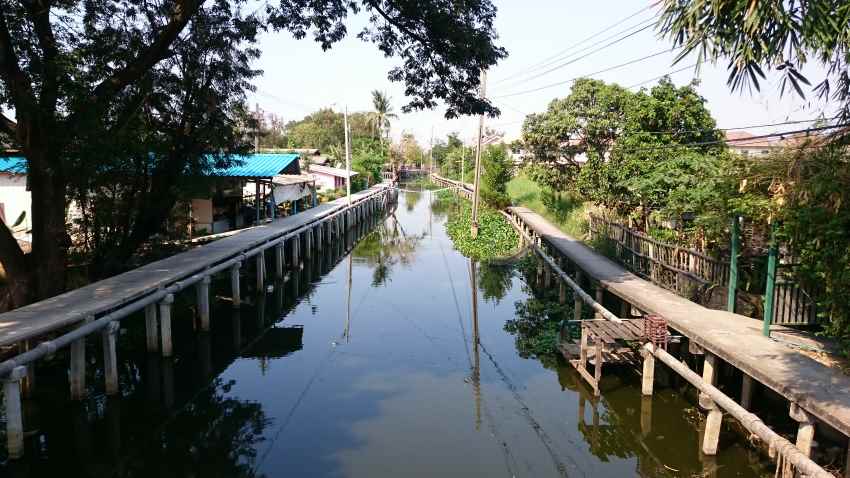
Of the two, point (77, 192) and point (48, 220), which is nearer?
point (48, 220)

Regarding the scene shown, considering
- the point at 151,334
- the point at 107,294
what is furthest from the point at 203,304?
the point at 107,294

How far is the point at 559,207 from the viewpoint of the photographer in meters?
29.6

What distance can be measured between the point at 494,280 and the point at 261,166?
34.7 feet

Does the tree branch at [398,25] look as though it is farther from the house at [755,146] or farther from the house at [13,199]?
the house at [13,199]

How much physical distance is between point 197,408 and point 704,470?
798 cm

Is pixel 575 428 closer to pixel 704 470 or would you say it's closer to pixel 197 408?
pixel 704 470

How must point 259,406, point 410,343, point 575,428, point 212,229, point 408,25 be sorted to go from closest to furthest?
point 575,428 < point 259,406 < point 408,25 < point 410,343 < point 212,229

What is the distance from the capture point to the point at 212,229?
2325 centimetres

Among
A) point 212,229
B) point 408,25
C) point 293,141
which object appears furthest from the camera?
point 293,141

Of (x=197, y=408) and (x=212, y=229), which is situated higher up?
(x=212, y=229)

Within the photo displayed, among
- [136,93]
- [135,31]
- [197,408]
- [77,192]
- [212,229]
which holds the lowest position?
[197,408]

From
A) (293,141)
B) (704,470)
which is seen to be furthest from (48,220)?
(293,141)

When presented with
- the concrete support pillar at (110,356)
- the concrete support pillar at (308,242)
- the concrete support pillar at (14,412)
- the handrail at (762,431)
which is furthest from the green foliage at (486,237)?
the concrete support pillar at (14,412)

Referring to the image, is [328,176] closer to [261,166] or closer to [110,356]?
[261,166]
